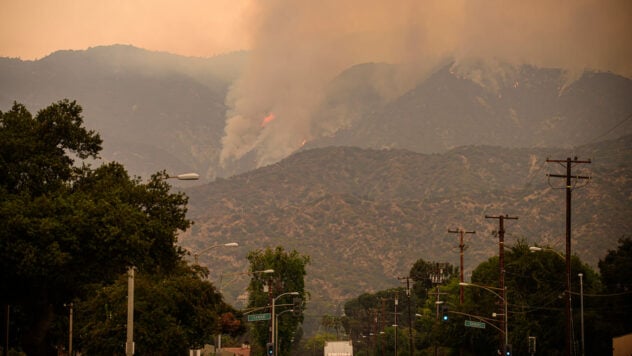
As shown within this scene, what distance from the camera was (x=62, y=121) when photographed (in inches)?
1885

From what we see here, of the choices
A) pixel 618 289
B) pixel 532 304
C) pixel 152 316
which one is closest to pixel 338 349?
pixel 532 304

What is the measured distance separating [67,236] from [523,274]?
263 feet

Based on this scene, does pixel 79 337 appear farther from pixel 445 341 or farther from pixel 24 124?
pixel 445 341

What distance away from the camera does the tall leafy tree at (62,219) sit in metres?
42.2

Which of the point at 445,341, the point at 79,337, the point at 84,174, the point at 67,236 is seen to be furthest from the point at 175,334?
the point at 445,341

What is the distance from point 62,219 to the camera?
43.2 metres

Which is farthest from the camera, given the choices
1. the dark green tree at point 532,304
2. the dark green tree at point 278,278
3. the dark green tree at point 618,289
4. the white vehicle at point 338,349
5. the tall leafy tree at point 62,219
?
the dark green tree at point 278,278

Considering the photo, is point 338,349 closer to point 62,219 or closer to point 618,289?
point 618,289

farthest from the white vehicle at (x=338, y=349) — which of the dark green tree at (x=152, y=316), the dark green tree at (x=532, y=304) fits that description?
the dark green tree at (x=152, y=316)

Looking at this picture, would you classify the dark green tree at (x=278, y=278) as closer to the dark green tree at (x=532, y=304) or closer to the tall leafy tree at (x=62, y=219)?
the dark green tree at (x=532, y=304)

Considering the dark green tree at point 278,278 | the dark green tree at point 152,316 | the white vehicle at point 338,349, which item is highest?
the dark green tree at point 278,278

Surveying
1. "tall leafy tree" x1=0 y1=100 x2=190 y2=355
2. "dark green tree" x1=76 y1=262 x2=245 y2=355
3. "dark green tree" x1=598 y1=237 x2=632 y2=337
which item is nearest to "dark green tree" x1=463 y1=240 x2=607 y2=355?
"dark green tree" x1=598 y1=237 x2=632 y2=337

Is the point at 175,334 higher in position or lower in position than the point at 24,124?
lower

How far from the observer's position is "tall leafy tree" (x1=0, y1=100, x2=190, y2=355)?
139 ft
